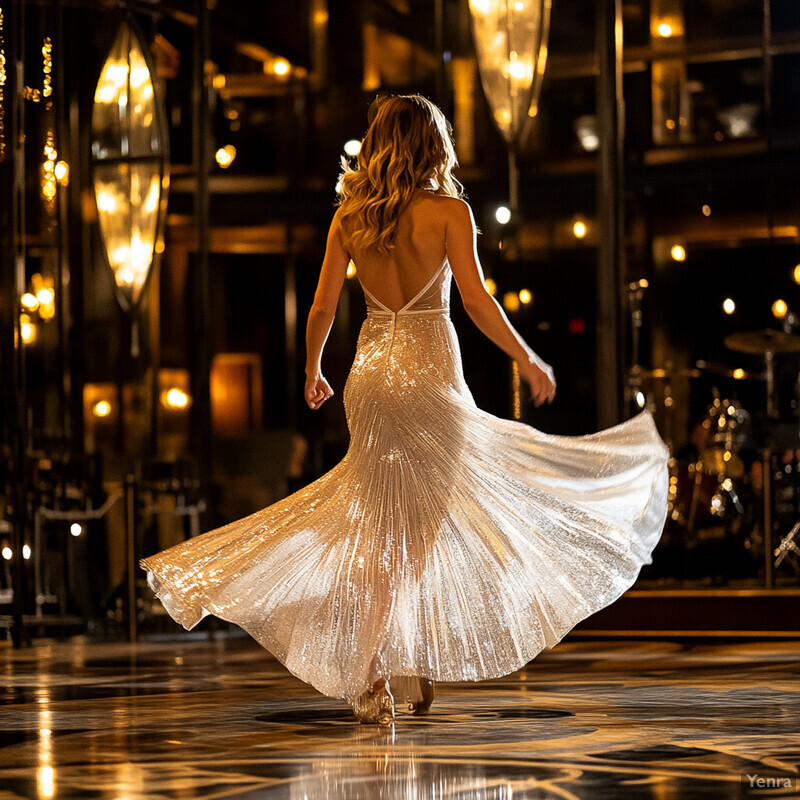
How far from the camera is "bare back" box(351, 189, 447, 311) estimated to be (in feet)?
13.5

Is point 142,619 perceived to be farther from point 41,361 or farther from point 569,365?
point 569,365

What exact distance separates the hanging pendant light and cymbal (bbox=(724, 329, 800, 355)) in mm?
1614

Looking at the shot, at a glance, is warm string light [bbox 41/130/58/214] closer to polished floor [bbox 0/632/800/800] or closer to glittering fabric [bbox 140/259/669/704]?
polished floor [bbox 0/632/800/800]

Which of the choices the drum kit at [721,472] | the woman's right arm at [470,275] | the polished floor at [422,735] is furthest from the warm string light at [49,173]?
the woman's right arm at [470,275]

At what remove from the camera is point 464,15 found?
7.84 meters

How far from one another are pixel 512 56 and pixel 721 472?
2.56 m

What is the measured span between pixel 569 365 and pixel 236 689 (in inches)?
132

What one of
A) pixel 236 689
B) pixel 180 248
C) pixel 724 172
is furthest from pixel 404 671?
pixel 724 172

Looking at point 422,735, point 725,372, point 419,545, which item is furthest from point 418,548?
point 725,372

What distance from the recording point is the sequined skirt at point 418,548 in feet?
13.0

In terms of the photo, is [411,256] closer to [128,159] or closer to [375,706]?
[375,706]

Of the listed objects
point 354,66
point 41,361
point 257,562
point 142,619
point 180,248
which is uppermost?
point 354,66

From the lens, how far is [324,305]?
14.0 feet

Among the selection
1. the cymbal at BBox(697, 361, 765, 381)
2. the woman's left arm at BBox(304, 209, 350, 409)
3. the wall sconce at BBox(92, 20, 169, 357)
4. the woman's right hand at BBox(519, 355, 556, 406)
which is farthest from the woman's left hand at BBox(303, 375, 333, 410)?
the cymbal at BBox(697, 361, 765, 381)
